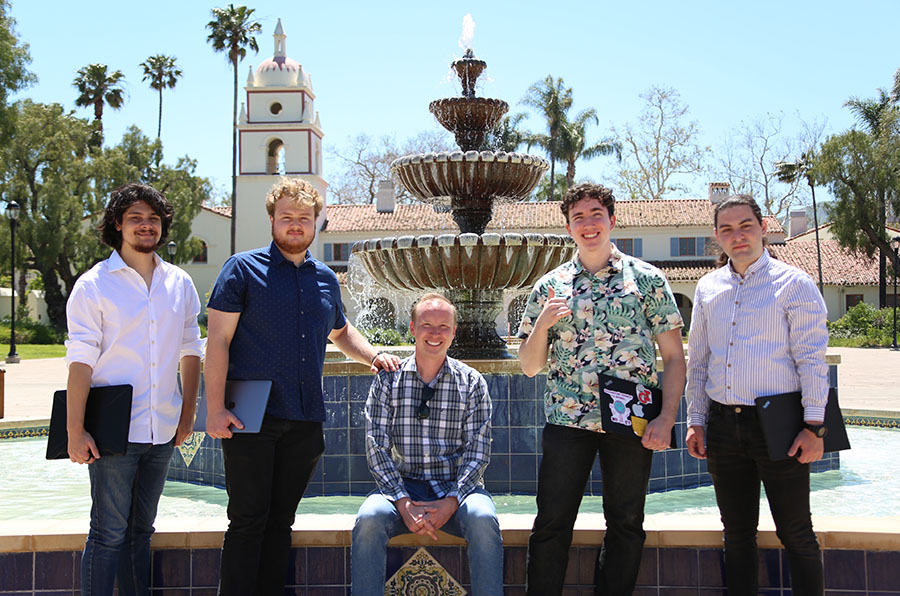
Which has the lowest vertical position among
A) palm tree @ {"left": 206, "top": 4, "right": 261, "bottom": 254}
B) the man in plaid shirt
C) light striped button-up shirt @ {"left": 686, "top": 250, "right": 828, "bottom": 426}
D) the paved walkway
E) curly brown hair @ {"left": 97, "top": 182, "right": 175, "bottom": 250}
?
the paved walkway

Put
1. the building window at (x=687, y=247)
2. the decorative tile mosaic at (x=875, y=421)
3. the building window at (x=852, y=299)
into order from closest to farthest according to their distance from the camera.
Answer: the decorative tile mosaic at (x=875, y=421) → the building window at (x=687, y=247) → the building window at (x=852, y=299)

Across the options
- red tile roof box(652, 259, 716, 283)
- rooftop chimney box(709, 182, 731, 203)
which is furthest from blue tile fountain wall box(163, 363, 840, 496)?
rooftop chimney box(709, 182, 731, 203)

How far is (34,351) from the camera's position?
30.9 meters

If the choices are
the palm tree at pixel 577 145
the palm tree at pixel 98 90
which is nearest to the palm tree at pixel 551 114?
the palm tree at pixel 577 145

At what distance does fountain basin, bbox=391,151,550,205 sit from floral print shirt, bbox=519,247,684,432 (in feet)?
14.8

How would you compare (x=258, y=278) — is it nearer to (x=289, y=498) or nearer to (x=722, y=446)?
(x=289, y=498)

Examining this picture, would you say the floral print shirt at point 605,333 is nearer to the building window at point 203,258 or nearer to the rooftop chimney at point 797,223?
the building window at point 203,258

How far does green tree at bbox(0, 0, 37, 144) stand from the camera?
26953 mm

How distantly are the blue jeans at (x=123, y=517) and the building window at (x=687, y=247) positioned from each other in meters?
43.0

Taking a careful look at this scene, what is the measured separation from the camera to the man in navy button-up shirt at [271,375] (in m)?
3.25

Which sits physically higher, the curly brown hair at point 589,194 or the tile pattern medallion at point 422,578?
the curly brown hair at point 589,194

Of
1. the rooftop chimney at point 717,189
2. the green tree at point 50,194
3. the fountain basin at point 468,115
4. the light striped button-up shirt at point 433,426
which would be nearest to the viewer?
the light striped button-up shirt at point 433,426

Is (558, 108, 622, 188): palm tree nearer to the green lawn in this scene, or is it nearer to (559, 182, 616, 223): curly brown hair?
the green lawn

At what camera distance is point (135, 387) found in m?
3.28
